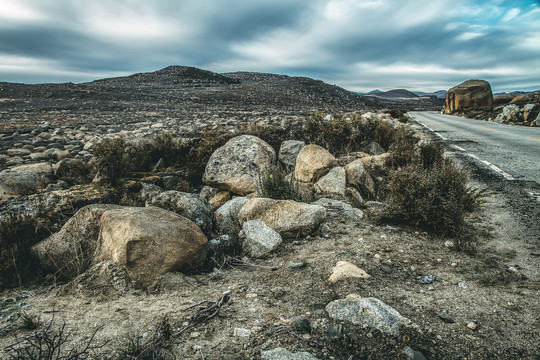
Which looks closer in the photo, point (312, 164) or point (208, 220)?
point (208, 220)

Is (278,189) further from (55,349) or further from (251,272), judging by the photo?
(55,349)

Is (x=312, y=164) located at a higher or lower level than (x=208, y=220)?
higher

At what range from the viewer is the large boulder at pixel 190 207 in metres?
3.97

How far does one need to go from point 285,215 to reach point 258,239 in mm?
625

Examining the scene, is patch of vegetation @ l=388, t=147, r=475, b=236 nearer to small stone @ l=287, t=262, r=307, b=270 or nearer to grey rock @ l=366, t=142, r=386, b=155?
small stone @ l=287, t=262, r=307, b=270

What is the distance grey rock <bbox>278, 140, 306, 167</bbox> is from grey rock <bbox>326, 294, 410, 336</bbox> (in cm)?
495

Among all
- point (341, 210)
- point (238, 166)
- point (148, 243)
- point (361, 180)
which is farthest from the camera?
point (238, 166)

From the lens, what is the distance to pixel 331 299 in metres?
2.27

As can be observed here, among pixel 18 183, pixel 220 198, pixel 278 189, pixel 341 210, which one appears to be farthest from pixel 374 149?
pixel 18 183

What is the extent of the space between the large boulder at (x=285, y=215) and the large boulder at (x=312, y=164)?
1.87 m

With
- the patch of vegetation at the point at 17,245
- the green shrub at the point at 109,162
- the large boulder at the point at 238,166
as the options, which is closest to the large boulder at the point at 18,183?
the green shrub at the point at 109,162

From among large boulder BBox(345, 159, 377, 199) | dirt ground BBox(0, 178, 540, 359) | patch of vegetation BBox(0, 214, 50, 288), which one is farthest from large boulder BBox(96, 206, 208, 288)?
large boulder BBox(345, 159, 377, 199)

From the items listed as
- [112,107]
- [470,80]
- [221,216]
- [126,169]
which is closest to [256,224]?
[221,216]

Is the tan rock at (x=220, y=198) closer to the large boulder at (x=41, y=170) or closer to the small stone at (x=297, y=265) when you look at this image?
the small stone at (x=297, y=265)
